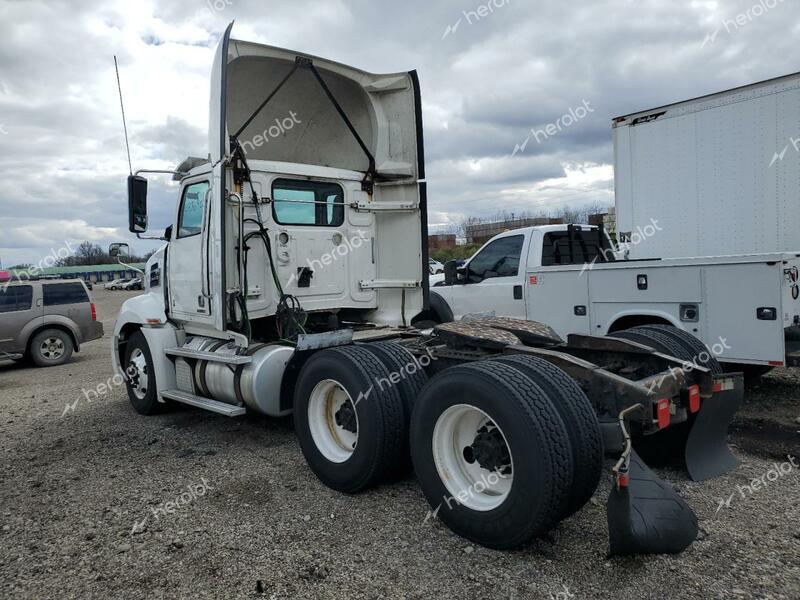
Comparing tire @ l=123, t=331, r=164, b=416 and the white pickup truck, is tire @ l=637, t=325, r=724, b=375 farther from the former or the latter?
tire @ l=123, t=331, r=164, b=416

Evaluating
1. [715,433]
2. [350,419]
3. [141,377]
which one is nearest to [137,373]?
[141,377]

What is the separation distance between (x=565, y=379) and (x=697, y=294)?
3.19 m

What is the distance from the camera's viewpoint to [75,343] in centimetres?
1177

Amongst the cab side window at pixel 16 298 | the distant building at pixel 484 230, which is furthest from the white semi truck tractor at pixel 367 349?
the distant building at pixel 484 230

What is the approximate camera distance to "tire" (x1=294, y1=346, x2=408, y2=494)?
3803 mm

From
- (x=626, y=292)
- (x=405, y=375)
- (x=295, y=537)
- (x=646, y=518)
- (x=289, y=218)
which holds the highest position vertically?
(x=289, y=218)

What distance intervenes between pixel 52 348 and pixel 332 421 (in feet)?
31.3

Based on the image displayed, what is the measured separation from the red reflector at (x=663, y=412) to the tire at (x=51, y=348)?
38.2ft

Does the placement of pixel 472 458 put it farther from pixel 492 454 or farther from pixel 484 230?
pixel 484 230

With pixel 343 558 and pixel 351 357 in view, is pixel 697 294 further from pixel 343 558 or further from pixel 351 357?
pixel 343 558

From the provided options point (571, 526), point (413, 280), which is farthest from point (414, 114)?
point (571, 526)

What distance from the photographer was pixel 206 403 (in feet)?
17.7

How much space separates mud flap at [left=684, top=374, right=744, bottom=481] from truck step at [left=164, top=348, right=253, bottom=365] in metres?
3.48

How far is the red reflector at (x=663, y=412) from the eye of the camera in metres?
3.18
